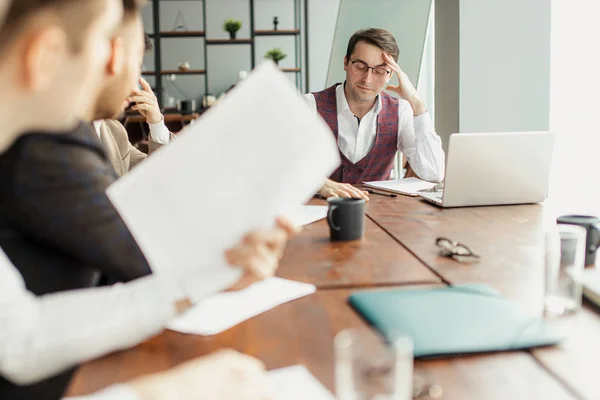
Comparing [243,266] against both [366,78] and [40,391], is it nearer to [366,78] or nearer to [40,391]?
[40,391]

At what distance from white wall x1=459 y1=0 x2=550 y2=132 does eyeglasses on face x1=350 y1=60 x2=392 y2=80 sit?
96 centimetres

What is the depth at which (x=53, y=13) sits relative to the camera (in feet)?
2.07

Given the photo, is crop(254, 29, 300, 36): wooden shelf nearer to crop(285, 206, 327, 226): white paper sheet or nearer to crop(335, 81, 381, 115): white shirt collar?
crop(335, 81, 381, 115): white shirt collar

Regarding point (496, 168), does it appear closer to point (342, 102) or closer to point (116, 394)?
point (342, 102)

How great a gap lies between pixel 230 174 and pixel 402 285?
0.46 metres

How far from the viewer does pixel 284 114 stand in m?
0.71

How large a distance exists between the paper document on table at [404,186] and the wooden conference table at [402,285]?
1.59 ft

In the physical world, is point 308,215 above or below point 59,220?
below

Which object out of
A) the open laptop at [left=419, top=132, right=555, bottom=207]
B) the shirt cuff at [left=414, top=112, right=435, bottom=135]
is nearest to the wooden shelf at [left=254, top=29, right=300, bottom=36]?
the shirt cuff at [left=414, top=112, right=435, bottom=135]

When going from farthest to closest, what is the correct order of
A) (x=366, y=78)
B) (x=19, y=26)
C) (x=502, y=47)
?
1. (x=502, y=47)
2. (x=366, y=78)
3. (x=19, y=26)

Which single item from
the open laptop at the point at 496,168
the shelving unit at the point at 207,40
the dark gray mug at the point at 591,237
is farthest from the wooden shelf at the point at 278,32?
the dark gray mug at the point at 591,237

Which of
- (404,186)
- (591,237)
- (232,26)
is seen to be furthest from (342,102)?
(232,26)

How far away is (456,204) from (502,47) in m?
1.96

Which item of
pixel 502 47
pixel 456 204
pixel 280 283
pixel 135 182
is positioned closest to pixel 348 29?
pixel 502 47
